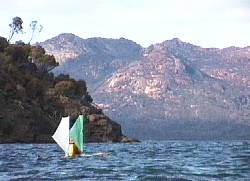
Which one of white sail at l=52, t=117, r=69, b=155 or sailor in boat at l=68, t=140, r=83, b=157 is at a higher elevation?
white sail at l=52, t=117, r=69, b=155

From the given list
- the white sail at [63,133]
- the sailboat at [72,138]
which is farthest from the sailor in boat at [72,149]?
the white sail at [63,133]

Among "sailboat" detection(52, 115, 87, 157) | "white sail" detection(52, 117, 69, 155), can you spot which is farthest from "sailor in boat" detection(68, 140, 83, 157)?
"white sail" detection(52, 117, 69, 155)

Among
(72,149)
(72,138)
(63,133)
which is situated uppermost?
(63,133)

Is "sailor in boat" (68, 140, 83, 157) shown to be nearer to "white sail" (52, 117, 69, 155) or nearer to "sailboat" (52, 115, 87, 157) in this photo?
"sailboat" (52, 115, 87, 157)

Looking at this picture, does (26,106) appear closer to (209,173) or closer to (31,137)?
(31,137)

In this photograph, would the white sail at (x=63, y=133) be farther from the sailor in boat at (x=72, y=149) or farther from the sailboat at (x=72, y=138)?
the sailor in boat at (x=72, y=149)

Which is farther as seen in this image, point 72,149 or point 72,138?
point 72,149

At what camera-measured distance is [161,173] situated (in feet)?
161

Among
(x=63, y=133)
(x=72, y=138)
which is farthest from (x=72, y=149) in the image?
(x=63, y=133)

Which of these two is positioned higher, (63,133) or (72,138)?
(63,133)

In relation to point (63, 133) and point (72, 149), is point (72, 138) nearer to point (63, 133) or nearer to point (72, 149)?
point (72, 149)

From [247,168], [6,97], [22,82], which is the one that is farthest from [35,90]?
[247,168]

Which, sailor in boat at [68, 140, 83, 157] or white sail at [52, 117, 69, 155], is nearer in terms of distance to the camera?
white sail at [52, 117, 69, 155]

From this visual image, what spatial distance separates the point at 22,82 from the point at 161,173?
154 meters
